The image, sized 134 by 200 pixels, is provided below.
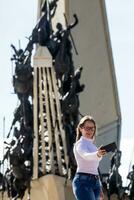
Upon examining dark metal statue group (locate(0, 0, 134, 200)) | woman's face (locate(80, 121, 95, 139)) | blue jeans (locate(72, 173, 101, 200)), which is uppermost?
dark metal statue group (locate(0, 0, 134, 200))

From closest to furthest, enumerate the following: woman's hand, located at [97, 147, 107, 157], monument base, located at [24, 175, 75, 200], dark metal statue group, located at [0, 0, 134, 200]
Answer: woman's hand, located at [97, 147, 107, 157] → monument base, located at [24, 175, 75, 200] → dark metal statue group, located at [0, 0, 134, 200]

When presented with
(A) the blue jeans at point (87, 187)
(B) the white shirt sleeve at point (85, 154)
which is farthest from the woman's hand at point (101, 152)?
(A) the blue jeans at point (87, 187)

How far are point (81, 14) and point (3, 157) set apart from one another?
441 cm

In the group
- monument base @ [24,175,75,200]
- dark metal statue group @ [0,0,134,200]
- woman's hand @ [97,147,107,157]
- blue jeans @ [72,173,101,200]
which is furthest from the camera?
dark metal statue group @ [0,0,134,200]

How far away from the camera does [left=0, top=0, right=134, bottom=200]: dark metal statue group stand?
11109mm

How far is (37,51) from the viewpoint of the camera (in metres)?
11.4

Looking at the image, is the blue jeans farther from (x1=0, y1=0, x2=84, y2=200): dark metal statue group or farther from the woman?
(x1=0, y1=0, x2=84, y2=200): dark metal statue group

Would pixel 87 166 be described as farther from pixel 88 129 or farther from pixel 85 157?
pixel 88 129

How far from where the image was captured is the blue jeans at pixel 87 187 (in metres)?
4.32

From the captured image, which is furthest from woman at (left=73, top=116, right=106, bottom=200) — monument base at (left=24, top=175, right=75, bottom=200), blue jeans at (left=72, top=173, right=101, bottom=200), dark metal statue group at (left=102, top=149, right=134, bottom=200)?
dark metal statue group at (left=102, top=149, right=134, bottom=200)

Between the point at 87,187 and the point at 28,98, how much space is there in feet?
23.7

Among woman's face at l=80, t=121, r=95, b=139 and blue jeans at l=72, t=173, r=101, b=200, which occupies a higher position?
woman's face at l=80, t=121, r=95, b=139

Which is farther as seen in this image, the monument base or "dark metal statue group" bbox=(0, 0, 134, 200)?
"dark metal statue group" bbox=(0, 0, 134, 200)

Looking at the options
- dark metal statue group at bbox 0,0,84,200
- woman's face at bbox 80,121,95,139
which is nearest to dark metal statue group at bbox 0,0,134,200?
dark metal statue group at bbox 0,0,84,200
